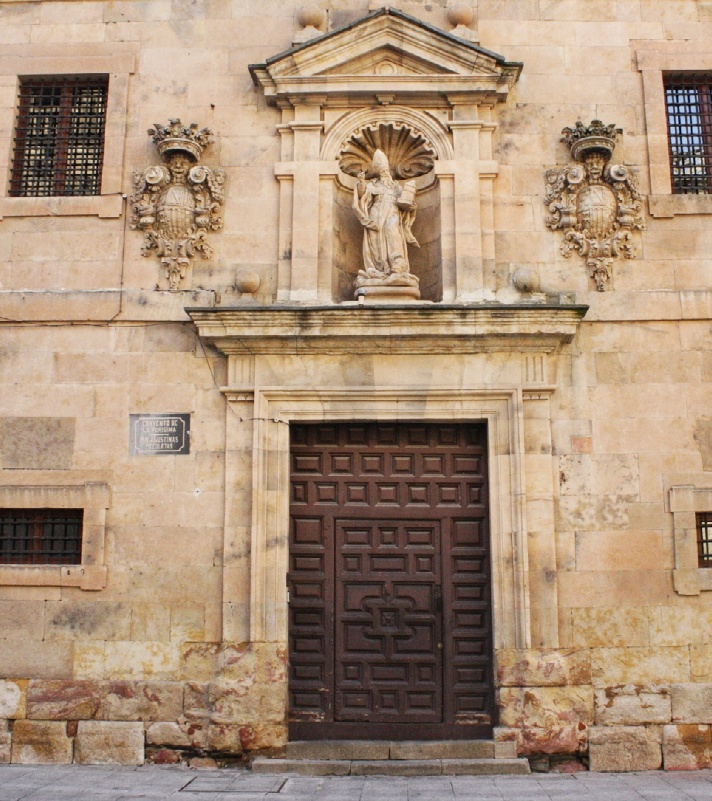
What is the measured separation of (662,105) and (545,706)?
5.83 m

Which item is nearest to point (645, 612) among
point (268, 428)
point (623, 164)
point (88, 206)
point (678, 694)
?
point (678, 694)

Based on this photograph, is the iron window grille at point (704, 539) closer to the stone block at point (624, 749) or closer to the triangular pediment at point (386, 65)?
the stone block at point (624, 749)

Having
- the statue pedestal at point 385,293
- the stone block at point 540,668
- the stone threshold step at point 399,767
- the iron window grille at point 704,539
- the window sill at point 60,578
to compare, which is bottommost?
the stone threshold step at point 399,767

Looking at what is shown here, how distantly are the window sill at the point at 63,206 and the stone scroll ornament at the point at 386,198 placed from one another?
2.30 meters

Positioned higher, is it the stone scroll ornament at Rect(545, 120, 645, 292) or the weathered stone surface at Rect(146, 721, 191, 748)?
the stone scroll ornament at Rect(545, 120, 645, 292)

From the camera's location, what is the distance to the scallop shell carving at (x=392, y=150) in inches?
330

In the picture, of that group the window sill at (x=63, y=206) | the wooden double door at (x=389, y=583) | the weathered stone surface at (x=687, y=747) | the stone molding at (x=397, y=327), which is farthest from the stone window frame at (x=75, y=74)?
the weathered stone surface at (x=687, y=747)

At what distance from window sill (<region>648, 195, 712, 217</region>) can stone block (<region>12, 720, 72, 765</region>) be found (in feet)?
23.6

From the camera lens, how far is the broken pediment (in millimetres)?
8172

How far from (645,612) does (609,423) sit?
171 centimetres

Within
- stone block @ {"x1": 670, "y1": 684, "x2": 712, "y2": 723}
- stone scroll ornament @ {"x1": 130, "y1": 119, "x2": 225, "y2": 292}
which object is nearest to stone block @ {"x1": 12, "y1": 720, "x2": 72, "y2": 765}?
stone scroll ornament @ {"x1": 130, "y1": 119, "x2": 225, "y2": 292}

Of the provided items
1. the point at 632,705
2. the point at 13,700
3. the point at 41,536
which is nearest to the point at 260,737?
the point at 13,700

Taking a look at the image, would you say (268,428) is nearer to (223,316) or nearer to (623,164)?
(223,316)

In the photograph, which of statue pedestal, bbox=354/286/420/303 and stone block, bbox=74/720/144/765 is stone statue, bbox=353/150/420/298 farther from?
stone block, bbox=74/720/144/765
